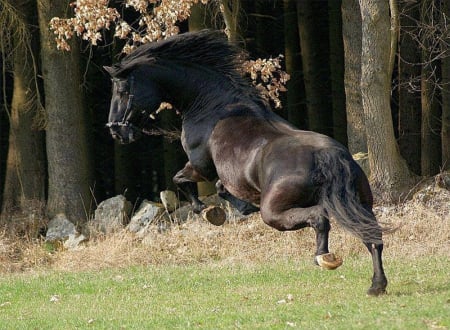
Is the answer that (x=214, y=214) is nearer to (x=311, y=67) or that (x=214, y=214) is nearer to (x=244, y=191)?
(x=244, y=191)

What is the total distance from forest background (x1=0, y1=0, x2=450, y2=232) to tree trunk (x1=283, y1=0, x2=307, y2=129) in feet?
0.11

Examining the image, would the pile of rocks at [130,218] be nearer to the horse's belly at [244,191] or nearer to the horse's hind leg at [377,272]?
the horse's belly at [244,191]

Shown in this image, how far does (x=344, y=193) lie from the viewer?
33.1 feet

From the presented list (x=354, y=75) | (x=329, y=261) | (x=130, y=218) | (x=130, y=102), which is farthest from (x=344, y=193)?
(x=130, y=218)

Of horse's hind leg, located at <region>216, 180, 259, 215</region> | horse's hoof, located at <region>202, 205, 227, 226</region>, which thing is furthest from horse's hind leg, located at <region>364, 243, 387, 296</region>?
horse's hoof, located at <region>202, 205, 227, 226</region>

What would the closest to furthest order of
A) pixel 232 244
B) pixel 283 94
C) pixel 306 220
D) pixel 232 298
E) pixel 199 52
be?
pixel 306 220 < pixel 232 298 < pixel 199 52 < pixel 232 244 < pixel 283 94

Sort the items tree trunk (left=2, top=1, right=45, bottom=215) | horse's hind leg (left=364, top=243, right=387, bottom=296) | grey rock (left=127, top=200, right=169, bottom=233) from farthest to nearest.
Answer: tree trunk (left=2, top=1, right=45, bottom=215) < grey rock (left=127, top=200, right=169, bottom=233) < horse's hind leg (left=364, top=243, right=387, bottom=296)

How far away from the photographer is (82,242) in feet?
59.5

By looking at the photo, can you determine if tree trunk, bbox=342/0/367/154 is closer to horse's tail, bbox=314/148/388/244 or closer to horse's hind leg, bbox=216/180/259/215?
horse's hind leg, bbox=216/180/259/215

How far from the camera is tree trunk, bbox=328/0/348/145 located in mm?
23078

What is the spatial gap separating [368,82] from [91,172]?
7.88 m

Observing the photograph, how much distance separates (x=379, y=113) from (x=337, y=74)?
6234 mm

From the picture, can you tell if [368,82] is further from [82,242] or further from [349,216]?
[349,216]

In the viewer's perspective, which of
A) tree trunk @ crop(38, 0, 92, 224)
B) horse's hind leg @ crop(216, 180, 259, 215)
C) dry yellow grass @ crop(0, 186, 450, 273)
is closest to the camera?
horse's hind leg @ crop(216, 180, 259, 215)
